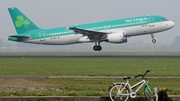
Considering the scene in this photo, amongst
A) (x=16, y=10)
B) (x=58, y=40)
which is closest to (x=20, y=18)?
(x=16, y=10)

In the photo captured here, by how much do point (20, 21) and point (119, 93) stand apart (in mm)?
52442

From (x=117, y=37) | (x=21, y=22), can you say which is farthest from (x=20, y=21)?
(x=117, y=37)

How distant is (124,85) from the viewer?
1445cm

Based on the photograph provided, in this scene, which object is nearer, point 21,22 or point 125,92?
point 125,92

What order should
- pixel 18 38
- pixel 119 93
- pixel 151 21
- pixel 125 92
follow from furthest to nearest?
pixel 18 38, pixel 151 21, pixel 125 92, pixel 119 93

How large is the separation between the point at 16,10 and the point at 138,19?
22532mm

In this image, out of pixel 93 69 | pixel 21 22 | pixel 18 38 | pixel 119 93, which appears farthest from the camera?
pixel 21 22

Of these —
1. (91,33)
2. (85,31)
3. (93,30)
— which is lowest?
(91,33)

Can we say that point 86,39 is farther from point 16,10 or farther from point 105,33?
point 16,10

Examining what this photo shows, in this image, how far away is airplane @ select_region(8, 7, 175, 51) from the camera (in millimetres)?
55000

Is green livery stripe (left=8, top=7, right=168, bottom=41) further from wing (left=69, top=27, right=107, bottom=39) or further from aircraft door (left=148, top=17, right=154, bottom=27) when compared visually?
wing (left=69, top=27, right=107, bottom=39)

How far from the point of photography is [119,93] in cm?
1428

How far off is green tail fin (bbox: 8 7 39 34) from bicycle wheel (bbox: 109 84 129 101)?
163 ft

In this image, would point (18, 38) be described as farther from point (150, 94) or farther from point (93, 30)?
point (150, 94)
